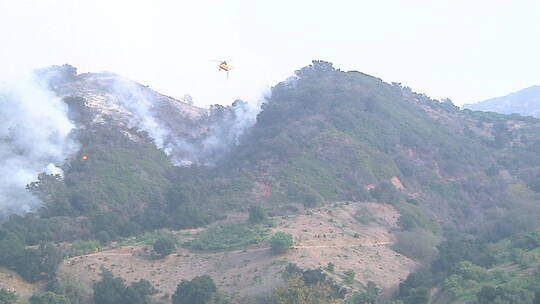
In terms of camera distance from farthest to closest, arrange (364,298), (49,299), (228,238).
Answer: (228,238) < (364,298) < (49,299)

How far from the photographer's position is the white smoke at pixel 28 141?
209 feet

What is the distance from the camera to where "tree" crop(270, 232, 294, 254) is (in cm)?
5406

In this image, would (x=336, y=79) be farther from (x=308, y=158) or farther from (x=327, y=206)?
(x=327, y=206)

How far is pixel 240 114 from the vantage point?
321ft

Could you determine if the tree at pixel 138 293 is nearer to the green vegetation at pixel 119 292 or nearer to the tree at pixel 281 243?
the green vegetation at pixel 119 292

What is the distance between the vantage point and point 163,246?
5581 centimetres

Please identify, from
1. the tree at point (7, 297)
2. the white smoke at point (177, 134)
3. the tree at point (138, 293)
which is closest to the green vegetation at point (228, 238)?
the tree at point (138, 293)

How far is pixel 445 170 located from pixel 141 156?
39.9 meters

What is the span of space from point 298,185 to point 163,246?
21678 mm

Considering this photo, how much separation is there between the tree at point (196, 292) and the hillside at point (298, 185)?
3.14m

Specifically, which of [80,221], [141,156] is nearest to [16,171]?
[80,221]

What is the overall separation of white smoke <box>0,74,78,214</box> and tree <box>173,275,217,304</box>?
23.2m

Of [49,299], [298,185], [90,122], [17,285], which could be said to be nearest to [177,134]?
[90,122]

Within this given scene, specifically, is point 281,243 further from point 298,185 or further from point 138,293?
point 298,185
